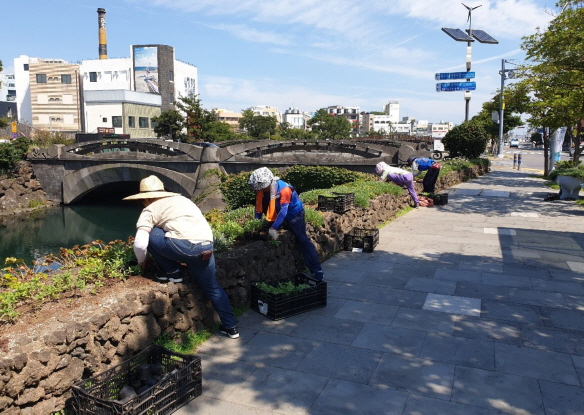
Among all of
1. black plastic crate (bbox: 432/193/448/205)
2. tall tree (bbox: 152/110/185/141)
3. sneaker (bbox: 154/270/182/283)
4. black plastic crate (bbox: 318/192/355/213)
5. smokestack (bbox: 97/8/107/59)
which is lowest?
black plastic crate (bbox: 432/193/448/205)

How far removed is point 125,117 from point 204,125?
18.2m

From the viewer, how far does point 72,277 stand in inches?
199

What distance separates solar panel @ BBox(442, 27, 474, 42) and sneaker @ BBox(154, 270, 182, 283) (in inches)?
1426

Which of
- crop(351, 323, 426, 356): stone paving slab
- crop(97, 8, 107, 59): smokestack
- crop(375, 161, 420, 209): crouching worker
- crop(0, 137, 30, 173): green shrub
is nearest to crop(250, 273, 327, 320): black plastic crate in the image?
crop(351, 323, 426, 356): stone paving slab

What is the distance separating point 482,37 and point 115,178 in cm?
2937

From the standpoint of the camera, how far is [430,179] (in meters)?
17.1

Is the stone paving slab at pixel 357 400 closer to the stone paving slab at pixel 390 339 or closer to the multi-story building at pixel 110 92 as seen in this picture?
the stone paving slab at pixel 390 339

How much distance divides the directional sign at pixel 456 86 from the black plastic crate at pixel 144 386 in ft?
115

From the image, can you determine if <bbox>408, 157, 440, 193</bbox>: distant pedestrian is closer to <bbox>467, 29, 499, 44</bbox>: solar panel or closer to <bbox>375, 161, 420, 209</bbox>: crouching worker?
<bbox>375, 161, 420, 209</bbox>: crouching worker

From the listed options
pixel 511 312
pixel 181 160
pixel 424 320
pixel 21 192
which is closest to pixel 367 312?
pixel 424 320

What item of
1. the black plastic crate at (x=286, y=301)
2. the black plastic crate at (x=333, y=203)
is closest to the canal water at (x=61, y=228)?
the black plastic crate at (x=333, y=203)

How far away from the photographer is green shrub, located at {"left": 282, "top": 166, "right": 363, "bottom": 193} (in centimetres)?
1655

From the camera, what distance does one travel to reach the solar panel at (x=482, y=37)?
37594 mm

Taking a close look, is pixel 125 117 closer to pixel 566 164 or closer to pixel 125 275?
pixel 566 164
